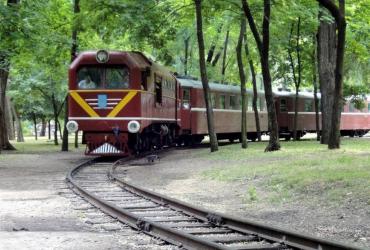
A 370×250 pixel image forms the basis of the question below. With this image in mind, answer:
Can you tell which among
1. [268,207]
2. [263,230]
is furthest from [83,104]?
[263,230]

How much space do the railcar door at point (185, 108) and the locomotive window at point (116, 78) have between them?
8.29 meters

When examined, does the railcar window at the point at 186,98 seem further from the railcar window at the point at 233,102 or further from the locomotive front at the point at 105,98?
the locomotive front at the point at 105,98

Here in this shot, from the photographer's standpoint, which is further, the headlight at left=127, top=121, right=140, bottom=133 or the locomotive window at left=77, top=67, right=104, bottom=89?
the locomotive window at left=77, top=67, right=104, bottom=89

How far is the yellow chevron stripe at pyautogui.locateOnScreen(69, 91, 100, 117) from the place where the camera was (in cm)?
→ 2152

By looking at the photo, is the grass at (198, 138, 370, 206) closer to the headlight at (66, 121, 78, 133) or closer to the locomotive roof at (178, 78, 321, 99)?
the headlight at (66, 121, 78, 133)

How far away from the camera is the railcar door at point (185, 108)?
29.8 meters

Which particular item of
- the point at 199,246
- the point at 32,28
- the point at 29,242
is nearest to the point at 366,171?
the point at 199,246

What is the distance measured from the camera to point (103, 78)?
21.6 metres

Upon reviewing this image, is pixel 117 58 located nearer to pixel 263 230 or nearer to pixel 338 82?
pixel 338 82

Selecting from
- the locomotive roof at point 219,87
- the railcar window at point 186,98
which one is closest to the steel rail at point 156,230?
the railcar window at point 186,98

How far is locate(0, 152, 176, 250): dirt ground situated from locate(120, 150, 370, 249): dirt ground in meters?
2.06

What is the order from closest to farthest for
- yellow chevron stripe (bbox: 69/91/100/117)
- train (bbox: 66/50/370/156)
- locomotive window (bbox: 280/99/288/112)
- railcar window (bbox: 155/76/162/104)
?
train (bbox: 66/50/370/156) < yellow chevron stripe (bbox: 69/91/100/117) < railcar window (bbox: 155/76/162/104) < locomotive window (bbox: 280/99/288/112)

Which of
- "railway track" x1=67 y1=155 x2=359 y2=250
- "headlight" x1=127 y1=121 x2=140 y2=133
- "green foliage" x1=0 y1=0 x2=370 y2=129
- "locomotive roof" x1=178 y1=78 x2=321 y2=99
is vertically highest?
"green foliage" x1=0 y1=0 x2=370 y2=129

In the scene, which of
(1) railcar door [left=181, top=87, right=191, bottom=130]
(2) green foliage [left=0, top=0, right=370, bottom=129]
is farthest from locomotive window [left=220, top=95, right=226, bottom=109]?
(1) railcar door [left=181, top=87, right=191, bottom=130]
